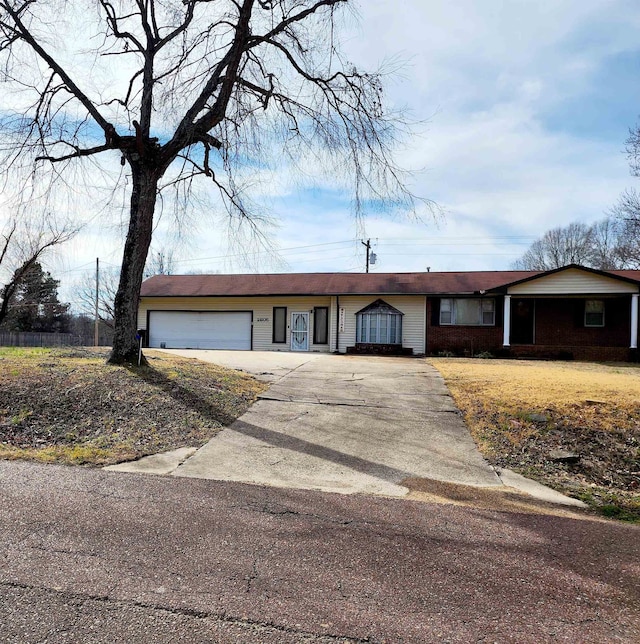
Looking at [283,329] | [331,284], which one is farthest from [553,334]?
[283,329]

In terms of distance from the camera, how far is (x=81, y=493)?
4098 millimetres

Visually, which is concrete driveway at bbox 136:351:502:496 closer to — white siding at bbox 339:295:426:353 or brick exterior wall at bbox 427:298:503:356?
brick exterior wall at bbox 427:298:503:356

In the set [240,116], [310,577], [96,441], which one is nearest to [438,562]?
[310,577]

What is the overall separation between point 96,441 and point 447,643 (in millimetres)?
5128

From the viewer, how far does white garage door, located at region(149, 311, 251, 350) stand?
2352 cm

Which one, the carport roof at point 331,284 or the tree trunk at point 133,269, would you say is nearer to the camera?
the tree trunk at point 133,269

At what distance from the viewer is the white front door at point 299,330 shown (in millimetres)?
22547

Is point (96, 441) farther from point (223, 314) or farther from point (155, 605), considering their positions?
point (223, 314)

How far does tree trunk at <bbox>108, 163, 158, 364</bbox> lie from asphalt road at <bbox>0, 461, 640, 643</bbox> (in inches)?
217

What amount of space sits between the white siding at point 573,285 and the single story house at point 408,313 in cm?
4

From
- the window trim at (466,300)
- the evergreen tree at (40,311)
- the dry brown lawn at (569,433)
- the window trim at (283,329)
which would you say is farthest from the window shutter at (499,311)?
the evergreen tree at (40,311)

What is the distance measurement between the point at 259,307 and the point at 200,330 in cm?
332

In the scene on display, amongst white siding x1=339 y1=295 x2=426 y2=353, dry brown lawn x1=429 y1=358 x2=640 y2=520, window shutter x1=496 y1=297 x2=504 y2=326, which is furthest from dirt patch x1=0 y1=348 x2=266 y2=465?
window shutter x1=496 y1=297 x2=504 y2=326

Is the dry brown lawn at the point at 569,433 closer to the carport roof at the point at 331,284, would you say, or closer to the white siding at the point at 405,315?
the white siding at the point at 405,315
